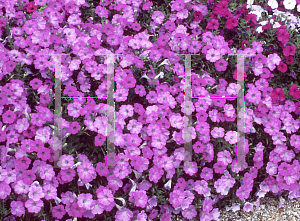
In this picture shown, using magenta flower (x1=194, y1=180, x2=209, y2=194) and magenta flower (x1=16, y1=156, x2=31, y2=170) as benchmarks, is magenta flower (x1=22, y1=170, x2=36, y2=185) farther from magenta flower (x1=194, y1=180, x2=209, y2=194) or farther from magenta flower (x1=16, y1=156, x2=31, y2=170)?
magenta flower (x1=194, y1=180, x2=209, y2=194)

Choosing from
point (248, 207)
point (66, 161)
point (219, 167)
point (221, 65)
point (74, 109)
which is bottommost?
point (248, 207)

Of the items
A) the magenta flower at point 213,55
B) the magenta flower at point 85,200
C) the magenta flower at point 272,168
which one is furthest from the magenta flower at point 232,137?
the magenta flower at point 85,200

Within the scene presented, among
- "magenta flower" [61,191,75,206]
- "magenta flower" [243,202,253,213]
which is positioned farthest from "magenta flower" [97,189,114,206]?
"magenta flower" [243,202,253,213]

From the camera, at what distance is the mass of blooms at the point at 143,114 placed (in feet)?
8.80

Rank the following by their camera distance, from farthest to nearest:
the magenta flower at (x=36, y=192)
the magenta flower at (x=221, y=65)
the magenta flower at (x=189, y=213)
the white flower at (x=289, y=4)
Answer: the white flower at (x=289, y=4), the magenta flower at (x=221, y=65), the magenta flower at (x=189, y=213), the magenta flower at (x=36, y=192)

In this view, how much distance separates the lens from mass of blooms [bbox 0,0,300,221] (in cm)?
268

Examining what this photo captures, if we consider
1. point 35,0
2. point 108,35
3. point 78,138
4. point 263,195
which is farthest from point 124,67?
point 263,195

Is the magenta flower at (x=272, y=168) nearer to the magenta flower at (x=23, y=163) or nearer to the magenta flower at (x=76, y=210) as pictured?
the magenta flower at (x=76, y=210)

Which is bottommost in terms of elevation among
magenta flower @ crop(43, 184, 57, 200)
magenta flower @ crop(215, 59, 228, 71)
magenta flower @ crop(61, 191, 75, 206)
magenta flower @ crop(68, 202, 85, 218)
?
magenta flower @ crop(68, 202, 85, 218)

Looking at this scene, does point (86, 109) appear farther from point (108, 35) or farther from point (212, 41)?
point (212, 41)

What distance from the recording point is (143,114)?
9.68ft

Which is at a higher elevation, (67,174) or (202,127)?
(202,127)

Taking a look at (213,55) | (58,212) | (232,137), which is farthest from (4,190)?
(213,55)

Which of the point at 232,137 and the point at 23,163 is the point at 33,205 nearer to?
the point at 23,163
